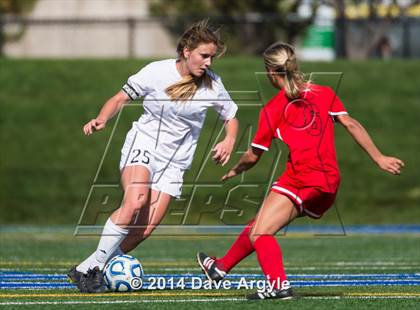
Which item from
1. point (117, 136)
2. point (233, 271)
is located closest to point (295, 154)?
point (233, 271)

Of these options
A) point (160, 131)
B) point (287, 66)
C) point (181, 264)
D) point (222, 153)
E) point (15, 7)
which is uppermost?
point (287, 66)

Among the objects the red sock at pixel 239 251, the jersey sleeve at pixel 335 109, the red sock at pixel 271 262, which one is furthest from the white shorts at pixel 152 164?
the jersey sleeve at pixel 335 109

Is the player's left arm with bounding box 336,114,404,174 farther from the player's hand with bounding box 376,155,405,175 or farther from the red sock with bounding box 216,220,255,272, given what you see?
the red sock with bounding box 216,220,255,272

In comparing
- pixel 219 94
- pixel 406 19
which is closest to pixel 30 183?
pixel 406 19

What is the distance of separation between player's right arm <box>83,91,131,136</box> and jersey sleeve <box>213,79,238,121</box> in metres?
0.66

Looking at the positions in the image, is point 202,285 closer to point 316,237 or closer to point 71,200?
point 316,237

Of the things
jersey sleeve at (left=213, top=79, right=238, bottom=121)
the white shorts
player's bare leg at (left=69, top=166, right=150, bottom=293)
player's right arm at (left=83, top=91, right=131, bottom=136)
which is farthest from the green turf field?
jersey sleeve at (left=213, top=79, right=238, bottom=121)

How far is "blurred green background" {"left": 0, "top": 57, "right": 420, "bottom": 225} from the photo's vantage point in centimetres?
2238

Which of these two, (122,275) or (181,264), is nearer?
(122,275)

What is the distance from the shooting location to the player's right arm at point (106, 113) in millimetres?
8070

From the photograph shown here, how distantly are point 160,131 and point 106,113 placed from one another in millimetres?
484

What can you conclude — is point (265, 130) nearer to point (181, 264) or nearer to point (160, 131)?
point (160, 131)

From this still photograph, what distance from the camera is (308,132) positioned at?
7641 mm

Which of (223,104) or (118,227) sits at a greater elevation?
(223,104)
